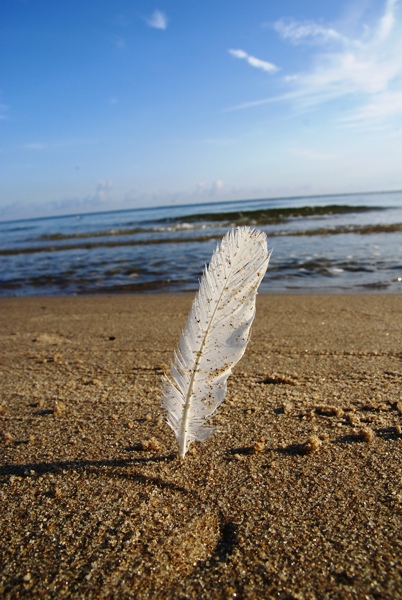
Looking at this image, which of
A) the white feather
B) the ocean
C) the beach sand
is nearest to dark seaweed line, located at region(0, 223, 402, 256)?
the ocean

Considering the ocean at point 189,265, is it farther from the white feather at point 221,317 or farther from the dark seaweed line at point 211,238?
the white feather at point 221,317

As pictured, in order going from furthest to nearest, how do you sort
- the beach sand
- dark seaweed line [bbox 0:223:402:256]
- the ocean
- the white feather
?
dark seaweed line [bbox 0:223:402:256] → the ocean → the white feather → the beach sand

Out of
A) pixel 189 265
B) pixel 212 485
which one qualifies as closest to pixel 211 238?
pixel 189 265

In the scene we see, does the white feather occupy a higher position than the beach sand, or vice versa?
the white feather

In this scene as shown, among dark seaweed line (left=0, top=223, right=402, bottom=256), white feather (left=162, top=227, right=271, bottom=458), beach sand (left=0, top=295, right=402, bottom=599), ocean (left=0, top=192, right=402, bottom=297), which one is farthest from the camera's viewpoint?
dark seaweed line (left=0, top=223, right=402, bottom=256)

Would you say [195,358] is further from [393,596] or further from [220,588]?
[393,596]

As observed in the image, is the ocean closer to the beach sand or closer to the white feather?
the beach sand

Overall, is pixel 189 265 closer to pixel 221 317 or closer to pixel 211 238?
pixel 211 238
